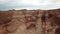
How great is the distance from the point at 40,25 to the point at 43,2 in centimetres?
28

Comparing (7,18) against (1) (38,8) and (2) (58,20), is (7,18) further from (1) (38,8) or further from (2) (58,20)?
(2) (58,20)

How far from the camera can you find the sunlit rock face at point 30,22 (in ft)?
3.65

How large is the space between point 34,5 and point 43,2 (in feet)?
0.38

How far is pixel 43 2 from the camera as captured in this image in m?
1.15

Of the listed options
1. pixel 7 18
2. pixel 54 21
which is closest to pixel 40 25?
pixel 54 21

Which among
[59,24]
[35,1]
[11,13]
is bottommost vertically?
[59,24]

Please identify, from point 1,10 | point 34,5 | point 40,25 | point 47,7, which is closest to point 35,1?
point 34,5

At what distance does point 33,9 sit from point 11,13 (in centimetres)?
27

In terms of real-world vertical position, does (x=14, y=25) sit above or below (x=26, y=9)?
below

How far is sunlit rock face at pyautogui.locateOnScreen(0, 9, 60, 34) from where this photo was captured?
3.65 feet

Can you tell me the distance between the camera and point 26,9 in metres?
1.18

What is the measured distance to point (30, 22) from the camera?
3.74 feet

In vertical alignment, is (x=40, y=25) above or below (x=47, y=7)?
below

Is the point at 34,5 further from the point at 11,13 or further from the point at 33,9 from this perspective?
the point at 11,13
